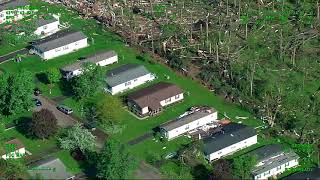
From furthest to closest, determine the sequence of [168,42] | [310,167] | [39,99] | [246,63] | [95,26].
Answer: [95,26], [168,42], [246,63], [39,99], [310,167]

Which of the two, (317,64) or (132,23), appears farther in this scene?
(132,23)

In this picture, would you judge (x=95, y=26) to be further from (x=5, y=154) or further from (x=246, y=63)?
(x=5, y=154)

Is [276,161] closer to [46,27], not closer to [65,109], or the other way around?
[65,109]

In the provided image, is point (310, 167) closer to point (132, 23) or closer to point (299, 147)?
point (299, 147)

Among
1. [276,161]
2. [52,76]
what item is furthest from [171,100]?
[276,161]

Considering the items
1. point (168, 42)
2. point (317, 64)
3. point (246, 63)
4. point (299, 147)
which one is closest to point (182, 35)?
point (168, 42)

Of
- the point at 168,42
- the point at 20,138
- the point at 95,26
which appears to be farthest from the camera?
the point at 95,26
